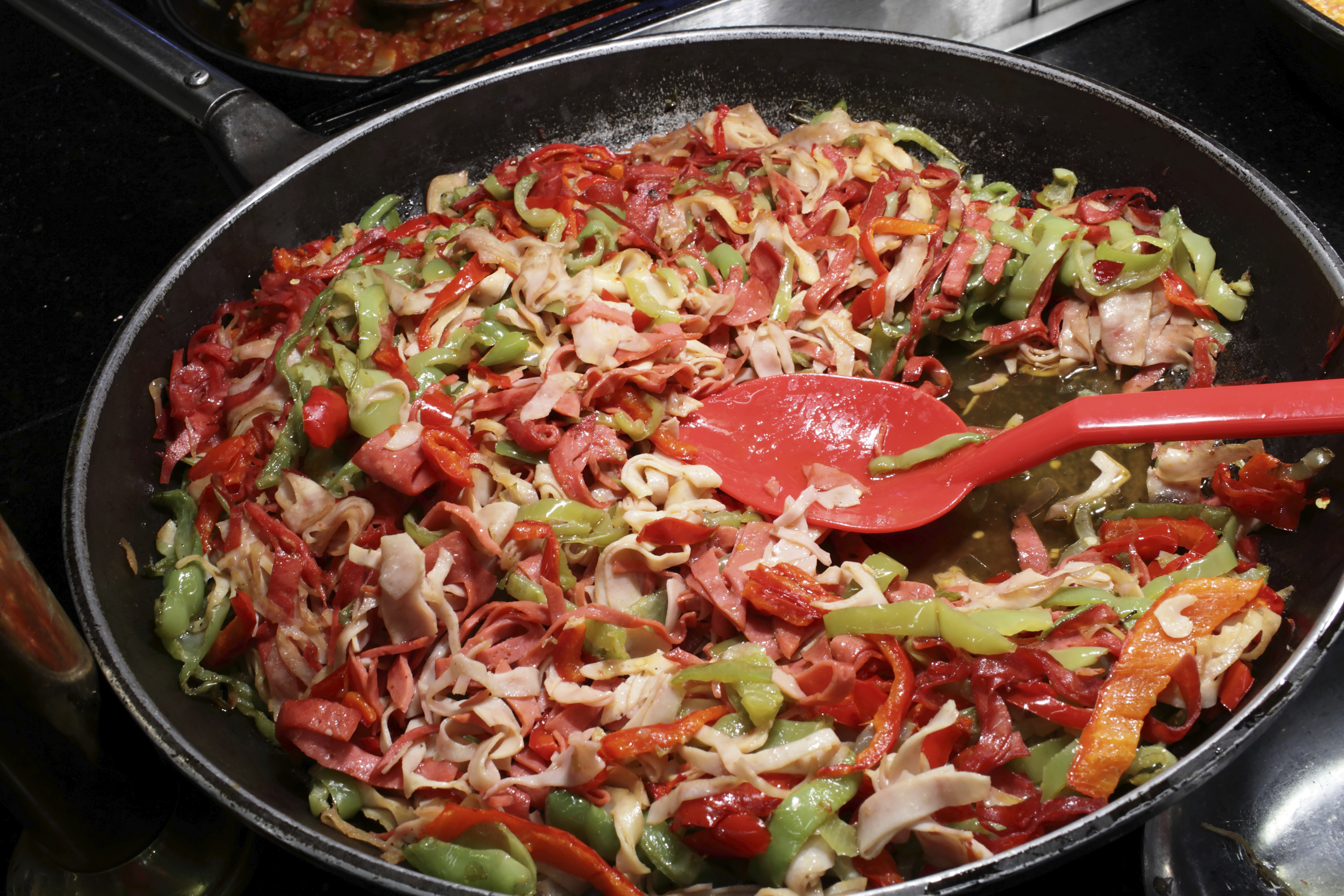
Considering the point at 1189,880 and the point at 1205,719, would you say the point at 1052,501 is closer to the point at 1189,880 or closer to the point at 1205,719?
the point at 1205,719

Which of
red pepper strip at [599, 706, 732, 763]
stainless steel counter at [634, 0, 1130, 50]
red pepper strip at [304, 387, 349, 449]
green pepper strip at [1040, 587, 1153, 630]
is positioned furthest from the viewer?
stainless steel counter at [634, 0, 1130, 50]

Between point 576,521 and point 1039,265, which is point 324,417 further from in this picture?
point 1039,265

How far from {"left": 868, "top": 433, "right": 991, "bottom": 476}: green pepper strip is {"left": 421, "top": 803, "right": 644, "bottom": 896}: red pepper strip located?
0.97 metres

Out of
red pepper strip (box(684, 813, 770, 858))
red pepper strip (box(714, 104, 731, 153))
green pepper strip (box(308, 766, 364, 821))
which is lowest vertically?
green pepper strip (box(308, 766, 364, 821))

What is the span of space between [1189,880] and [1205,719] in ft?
1.07

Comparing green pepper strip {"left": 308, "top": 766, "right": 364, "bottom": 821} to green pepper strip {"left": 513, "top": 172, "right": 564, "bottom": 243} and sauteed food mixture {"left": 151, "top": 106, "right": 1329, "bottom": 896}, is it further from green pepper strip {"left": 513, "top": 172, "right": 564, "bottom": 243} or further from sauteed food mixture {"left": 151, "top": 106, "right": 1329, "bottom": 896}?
green pepper strip {"left": 513, "top": 172, "right": 564, "bottom": 243}

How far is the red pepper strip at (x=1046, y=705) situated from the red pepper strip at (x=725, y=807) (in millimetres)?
445

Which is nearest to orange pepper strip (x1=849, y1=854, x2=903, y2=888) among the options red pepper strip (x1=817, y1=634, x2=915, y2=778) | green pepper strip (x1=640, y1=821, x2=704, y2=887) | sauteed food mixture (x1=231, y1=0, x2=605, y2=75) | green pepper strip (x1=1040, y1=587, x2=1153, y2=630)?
red pepper strip (x1=817, y1=634, x2=915, y2=778)

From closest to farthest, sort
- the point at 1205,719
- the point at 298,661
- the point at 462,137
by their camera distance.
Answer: the point at 1205,719 < the point at 298,661 < the point at 462,137

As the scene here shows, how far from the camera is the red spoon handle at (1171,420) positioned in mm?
1550

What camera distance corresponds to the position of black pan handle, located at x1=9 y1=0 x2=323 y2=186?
222cm

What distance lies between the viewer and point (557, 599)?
1701mm

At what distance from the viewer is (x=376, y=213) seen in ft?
7.90

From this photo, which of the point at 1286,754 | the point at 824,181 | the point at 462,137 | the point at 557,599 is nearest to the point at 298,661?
the point at 557,599
